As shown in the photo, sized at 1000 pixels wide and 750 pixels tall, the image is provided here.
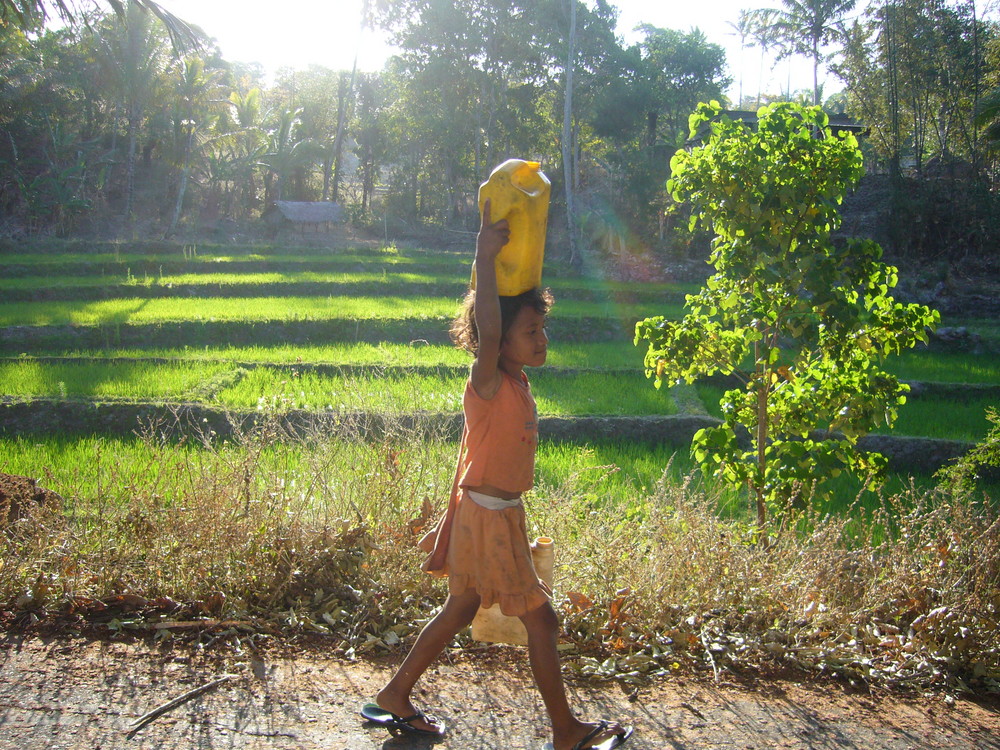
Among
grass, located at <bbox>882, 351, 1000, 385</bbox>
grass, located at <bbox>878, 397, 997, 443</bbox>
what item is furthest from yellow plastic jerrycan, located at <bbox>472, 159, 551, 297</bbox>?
grass, located at <bbox>882, 351, 1000, 385</bbox>

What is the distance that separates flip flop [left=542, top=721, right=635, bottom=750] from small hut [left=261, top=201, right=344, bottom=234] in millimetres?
22940

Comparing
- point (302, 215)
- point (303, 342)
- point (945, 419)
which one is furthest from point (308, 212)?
point (945, 419)

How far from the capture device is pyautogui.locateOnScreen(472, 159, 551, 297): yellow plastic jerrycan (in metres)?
2.35

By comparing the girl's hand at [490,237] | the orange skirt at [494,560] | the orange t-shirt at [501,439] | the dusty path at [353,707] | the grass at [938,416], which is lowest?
the dusty path at [353,707]

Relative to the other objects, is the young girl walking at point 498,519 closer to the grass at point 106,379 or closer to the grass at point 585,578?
the grass at point 585,578

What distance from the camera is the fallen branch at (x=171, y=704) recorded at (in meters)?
2.45

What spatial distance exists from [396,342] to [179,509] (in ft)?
26.6

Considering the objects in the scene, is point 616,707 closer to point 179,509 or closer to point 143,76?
point 179,509

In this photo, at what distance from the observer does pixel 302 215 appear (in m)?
23.9

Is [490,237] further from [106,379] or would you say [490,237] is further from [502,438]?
[106,379]

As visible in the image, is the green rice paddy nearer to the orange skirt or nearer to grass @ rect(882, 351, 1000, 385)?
grass @ rect(882, 351, 1000, 385)

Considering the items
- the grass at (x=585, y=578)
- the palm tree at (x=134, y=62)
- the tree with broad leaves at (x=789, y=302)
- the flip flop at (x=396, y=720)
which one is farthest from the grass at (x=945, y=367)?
the palm tree at (x=134, y=62)

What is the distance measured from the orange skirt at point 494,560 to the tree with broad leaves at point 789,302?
1.85 meters

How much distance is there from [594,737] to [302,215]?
23.2m
